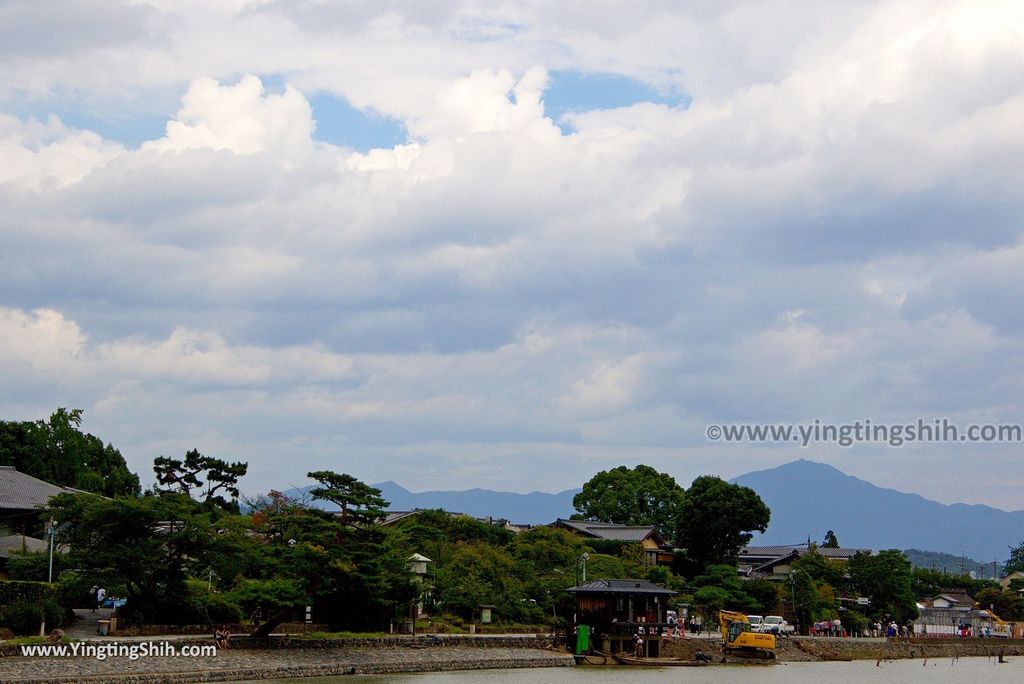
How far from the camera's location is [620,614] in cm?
4700

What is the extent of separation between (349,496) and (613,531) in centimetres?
4106

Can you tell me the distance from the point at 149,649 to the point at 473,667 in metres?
12.9

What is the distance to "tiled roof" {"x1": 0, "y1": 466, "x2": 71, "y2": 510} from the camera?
45.8m

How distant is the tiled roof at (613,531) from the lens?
243 ft

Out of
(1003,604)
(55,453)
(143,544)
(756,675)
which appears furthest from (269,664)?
(1003,604)

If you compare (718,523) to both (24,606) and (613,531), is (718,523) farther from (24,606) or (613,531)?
(24,606)

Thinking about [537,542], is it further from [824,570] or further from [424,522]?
[824,570]

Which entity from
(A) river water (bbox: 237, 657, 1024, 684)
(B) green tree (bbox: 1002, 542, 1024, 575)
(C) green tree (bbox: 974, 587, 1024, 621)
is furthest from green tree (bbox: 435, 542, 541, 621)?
(B) green tree (bbox: 1002, 542, 1024, 575)

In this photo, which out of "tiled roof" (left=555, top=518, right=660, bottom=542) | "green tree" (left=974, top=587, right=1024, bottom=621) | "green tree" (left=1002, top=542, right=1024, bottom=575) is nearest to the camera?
"tiled roof" (left=555, top=518, right=660, bottom=542)

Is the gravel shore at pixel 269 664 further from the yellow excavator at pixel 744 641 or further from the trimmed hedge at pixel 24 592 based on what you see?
the yellow excavator at pixel 744 641

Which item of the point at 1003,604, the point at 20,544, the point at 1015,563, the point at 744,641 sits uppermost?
the point at 20,544

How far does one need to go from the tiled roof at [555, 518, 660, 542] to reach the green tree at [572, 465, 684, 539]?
24.7ft

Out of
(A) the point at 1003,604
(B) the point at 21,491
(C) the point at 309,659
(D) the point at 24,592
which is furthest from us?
(A) the point at 1003,604

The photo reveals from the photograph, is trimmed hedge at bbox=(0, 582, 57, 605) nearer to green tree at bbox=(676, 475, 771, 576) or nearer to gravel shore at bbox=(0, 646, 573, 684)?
gravel shore at bbox=(0, 646, 573, 684)
